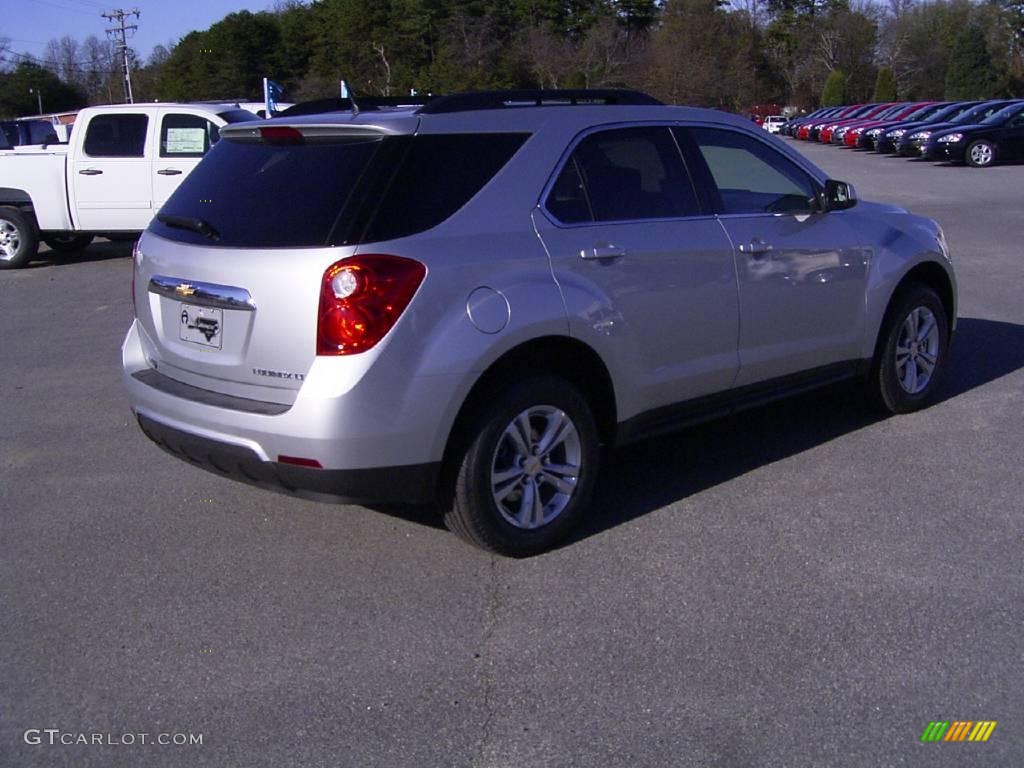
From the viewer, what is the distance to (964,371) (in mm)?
8008

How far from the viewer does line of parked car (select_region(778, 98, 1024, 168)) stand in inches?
1136

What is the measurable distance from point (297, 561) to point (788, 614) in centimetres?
208

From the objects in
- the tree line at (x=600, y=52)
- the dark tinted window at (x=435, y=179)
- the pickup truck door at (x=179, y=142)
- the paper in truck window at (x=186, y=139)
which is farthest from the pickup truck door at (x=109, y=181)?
the tree line at (x=600, y=52)

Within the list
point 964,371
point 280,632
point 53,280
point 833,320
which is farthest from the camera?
point 53,280

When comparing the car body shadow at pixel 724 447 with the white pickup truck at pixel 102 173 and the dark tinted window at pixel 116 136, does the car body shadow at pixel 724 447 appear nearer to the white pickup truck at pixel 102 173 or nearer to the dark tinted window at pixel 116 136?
the white pickup truck at pixel 102 173

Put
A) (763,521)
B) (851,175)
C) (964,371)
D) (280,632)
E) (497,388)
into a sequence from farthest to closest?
(851,175), (964,371), (763,521), (497,388), (280,632)

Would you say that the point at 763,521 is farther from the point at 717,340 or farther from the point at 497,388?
the point at 497,388

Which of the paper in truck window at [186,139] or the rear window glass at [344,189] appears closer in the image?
the rear window glass at [344,189]

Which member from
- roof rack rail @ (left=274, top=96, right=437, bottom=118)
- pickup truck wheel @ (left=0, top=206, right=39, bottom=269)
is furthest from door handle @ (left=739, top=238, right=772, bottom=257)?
pickup truck wheel @ (left=0, top=206, right=39, bottom=269)

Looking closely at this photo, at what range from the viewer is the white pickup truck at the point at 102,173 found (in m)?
14.3

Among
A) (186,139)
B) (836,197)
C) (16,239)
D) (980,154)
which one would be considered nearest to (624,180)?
(836,197)

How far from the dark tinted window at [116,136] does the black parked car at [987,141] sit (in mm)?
21636

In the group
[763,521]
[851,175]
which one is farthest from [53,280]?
[851,175]

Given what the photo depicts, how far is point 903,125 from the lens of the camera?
34219mm
